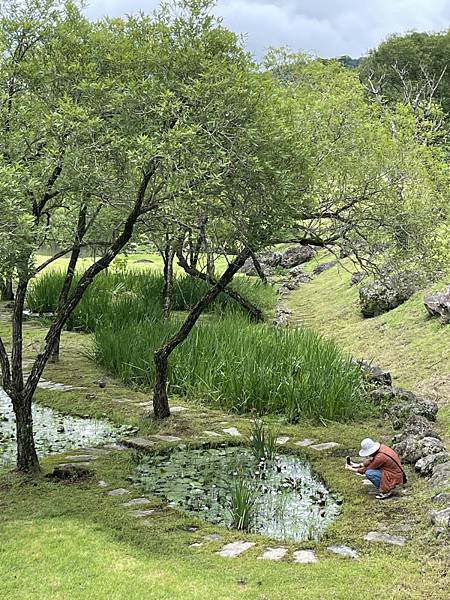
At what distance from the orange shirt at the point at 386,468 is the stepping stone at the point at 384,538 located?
72 cm

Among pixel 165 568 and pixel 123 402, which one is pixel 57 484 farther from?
Result: pixel 123 402

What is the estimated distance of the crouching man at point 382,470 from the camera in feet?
16.7

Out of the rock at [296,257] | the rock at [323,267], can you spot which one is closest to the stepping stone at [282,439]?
Result: the rock at [323,267]

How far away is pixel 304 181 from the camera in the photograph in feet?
19.8

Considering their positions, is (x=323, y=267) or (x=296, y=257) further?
(x=296, y=257)

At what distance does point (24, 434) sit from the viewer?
5.32 meters

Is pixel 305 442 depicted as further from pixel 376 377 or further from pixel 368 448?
pixel 376 377

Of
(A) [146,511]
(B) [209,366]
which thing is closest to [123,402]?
(B) [209,366]

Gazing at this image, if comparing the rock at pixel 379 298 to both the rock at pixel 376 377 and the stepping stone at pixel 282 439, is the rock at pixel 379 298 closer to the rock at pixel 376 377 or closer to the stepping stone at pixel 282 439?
the rock at pixel 376 377

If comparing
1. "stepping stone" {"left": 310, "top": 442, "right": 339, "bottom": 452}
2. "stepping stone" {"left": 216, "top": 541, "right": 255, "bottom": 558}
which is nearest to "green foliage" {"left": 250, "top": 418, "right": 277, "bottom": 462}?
"stepping stone" {"left": 310, "top": 442, "right": 339, "bottom": 452}

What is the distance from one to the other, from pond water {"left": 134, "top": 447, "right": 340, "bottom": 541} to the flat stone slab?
245mm

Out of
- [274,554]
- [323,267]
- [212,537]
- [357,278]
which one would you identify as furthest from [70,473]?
[323,267]

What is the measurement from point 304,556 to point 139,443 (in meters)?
2.67

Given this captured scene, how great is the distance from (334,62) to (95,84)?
6.87 m
